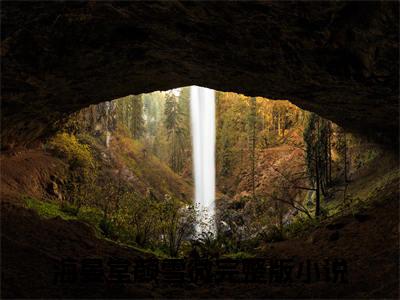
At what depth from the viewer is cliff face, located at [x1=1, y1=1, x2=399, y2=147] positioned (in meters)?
5.38

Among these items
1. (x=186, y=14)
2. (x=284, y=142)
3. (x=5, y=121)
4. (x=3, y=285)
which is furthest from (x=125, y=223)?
(x=284, y=142)

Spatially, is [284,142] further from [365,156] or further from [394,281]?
[394,281]

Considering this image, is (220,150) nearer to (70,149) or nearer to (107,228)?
(70,149)

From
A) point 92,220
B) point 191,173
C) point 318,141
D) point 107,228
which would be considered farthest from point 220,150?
point 107,228

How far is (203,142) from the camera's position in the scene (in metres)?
55.8

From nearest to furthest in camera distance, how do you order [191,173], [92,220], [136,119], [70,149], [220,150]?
[92,220]
[70,149]
[220,150]
[136,119]
[191,173]

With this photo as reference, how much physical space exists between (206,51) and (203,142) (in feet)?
159

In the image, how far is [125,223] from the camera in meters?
11.5

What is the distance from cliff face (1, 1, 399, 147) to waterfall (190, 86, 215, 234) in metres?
37.7

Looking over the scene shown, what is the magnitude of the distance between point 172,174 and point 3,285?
149ft

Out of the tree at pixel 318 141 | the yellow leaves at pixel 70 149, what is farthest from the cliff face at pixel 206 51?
the tree at pixel 318 141

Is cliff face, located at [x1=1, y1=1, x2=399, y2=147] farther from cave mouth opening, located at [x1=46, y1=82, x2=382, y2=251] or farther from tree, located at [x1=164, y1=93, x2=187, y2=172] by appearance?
tree, located at [x1=164, y1=93, x2=187, y2=172]

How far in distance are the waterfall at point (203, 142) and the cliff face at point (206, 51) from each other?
3767 cm

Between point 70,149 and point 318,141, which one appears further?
point 318,141
